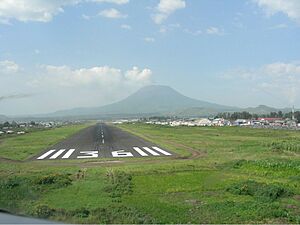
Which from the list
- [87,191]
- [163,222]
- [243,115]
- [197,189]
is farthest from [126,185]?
[243,115]

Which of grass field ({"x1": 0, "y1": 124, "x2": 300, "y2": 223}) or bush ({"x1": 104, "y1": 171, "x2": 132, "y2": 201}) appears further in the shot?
bush ({"x1": 104, "y1": 171, "x2": 132, "y2": 201})

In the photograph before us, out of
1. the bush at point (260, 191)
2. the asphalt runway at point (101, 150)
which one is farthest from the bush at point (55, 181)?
the asphalt runway at point (101, 150)

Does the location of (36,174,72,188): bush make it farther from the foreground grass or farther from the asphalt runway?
the foreground grass

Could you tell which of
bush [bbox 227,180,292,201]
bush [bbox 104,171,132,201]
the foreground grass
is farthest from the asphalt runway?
bush [bbox 227,180,292,201]

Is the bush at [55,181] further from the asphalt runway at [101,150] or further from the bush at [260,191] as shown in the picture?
the asphalt runway at [101,150]

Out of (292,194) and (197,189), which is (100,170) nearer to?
(197,189)

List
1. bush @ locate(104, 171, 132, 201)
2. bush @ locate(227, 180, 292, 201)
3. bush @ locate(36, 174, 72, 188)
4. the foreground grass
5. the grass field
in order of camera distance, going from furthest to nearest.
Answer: the foreground grass, bush @ locate(36, 174, 72, 188), bush @ locate(104, 171, 132, 201), bush @ locate(227, 180, 292, 201), the grass field

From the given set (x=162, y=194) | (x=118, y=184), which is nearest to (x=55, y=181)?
(x=118, y=184)

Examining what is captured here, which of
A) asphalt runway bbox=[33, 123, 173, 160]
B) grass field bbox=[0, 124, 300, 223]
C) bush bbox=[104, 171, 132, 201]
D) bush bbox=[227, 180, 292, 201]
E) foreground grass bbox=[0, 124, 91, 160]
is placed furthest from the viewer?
foreground grass bbox=[0, 124, 91, 160]

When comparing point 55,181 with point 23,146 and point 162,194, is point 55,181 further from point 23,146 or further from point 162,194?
point 23,146
